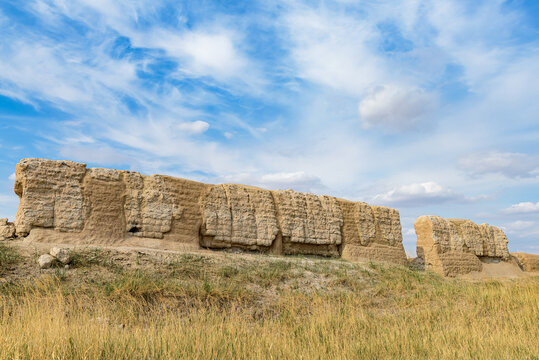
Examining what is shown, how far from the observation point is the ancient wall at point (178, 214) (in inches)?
423

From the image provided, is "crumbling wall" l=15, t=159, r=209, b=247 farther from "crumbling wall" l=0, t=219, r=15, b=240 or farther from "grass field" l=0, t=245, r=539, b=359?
"grass field" l=0, t=245, r=539, b=359

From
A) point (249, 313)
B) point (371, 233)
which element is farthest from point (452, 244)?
point (249, 313)

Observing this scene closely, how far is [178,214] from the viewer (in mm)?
12453

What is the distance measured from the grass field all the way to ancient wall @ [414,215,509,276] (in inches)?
231

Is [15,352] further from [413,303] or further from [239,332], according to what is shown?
[413,303]

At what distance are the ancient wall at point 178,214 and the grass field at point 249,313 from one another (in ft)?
4.77

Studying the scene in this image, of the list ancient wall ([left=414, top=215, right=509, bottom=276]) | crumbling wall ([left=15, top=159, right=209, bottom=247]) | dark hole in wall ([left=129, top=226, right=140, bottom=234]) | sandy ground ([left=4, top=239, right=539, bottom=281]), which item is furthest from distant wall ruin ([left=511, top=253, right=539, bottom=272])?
dark hole in wall ([left=129, top=226, right=140, bottom=234])

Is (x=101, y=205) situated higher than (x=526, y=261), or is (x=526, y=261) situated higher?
(x=101, y=205)

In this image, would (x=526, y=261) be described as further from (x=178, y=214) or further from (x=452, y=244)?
(x=178, y=214)

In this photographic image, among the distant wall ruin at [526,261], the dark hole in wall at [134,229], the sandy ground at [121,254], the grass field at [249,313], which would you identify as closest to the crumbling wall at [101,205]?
the dark hole in wall at [134,229]

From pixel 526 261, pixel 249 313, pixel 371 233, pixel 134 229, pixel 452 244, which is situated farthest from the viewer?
pixel 526 261

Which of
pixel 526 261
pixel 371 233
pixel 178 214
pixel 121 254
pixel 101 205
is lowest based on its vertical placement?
pixel 526 261

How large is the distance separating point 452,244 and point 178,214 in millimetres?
13551

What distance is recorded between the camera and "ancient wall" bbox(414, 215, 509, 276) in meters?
18.8
